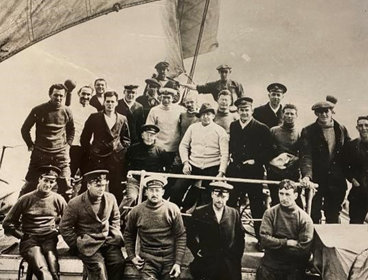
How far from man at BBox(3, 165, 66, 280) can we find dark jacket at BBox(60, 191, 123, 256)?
143mm

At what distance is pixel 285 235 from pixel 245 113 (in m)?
1.47

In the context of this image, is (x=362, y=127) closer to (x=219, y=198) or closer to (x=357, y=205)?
(x=357, y=205)

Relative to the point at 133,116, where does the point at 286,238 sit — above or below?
below

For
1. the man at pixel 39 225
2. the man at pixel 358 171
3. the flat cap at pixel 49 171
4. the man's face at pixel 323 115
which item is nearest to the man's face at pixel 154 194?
the man at pixel 39 225

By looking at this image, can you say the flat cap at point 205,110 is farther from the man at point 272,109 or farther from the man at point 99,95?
the man at point 99,95

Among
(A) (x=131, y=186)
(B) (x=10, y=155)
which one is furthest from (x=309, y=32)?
(B) (x=10, y=155)

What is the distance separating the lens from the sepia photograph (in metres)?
5.66

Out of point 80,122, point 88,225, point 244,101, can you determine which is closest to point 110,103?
point 80,122

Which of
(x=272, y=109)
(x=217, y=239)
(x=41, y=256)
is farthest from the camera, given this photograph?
(x=272, y=109)

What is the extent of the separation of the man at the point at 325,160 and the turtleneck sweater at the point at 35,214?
2.78m

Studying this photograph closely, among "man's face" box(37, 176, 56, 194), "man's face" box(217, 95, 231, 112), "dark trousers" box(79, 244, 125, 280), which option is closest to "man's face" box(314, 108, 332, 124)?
"man's face" box(217, 95, 231, 112)

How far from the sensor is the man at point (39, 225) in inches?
216

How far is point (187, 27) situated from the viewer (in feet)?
21.3

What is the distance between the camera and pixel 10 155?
19.8 feet
